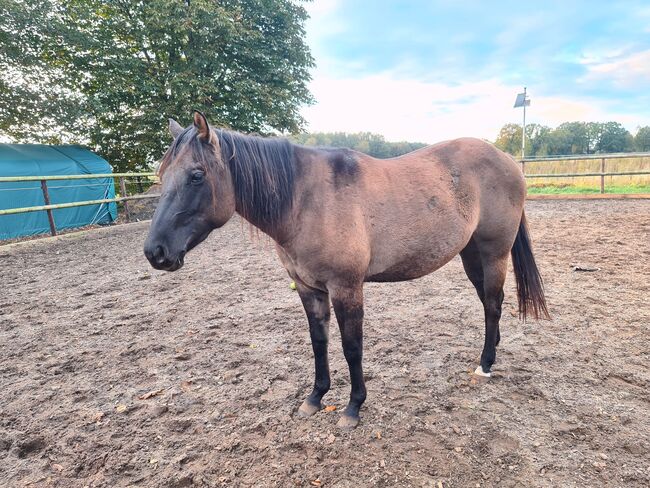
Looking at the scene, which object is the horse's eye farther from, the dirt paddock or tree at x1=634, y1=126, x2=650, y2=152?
tree at x1=634, y1=126, x2=650, y2=152

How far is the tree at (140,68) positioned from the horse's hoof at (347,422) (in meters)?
12.8

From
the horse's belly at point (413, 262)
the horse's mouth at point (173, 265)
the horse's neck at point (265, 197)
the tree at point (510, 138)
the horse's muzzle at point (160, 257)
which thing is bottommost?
the horse's belly at point (413, 262)

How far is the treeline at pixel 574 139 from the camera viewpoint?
42.9 meters

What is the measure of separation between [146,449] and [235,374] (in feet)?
2.57

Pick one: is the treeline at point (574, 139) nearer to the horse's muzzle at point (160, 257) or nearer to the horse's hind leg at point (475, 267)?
the horse's hind leg at point (475, 267)

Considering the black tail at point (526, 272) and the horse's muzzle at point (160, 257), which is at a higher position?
the horse's muzzle at point (160, 257)

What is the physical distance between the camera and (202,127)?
1753 mm

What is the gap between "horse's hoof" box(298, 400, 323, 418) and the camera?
2182 millimetres

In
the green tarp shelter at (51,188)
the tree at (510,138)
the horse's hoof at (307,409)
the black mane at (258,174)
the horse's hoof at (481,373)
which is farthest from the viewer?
the tree at (510,138)

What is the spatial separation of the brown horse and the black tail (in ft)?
1.00

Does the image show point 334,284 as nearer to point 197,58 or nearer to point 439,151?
point 439,151

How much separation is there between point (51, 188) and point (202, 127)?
1098 cm

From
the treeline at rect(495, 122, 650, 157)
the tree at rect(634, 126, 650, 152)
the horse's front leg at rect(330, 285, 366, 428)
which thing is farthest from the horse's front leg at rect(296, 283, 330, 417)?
the tree at rect(634, 126, 650, 152)

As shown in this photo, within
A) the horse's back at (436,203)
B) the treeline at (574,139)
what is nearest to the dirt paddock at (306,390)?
the horse's back at (436,203)
